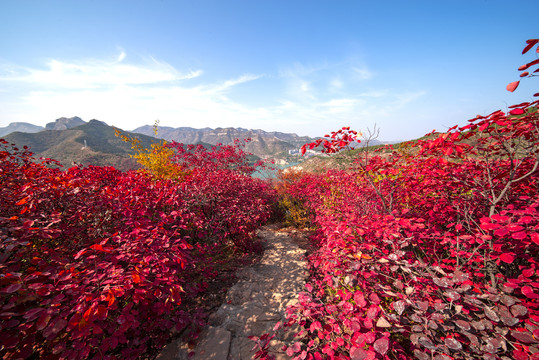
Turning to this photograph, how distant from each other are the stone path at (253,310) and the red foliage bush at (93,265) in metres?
Result: 0.49

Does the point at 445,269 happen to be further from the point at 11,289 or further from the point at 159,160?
the point at 159,160

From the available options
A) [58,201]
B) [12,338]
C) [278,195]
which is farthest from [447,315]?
[278,195]

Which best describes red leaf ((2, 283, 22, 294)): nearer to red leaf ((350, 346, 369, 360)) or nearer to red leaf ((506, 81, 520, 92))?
red leaf ((350, 346, 369, 360))

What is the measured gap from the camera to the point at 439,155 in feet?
12.2

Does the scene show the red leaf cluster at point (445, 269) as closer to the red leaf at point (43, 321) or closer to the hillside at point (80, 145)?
the red leaf at point (43, 321)

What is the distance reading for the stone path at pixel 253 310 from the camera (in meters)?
3.33

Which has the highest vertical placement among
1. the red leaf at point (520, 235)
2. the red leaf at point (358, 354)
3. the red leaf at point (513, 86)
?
the red leaf at point (513, 86)

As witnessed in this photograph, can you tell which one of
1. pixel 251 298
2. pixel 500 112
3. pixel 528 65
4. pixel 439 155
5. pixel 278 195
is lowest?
pixel 251 298

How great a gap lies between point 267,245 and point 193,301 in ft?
11.8

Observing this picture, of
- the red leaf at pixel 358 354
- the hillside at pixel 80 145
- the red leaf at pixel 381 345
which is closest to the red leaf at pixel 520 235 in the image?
the red leaf at pixel 381 345

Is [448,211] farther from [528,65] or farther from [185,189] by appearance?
[185,189]

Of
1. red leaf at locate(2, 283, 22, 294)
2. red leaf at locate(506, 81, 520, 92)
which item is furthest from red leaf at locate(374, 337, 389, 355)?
red leaf at locate(2, 283, 22, 294)

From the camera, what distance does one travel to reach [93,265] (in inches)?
99.2

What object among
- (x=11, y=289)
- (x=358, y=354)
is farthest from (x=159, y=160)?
(x=358, y=354)
